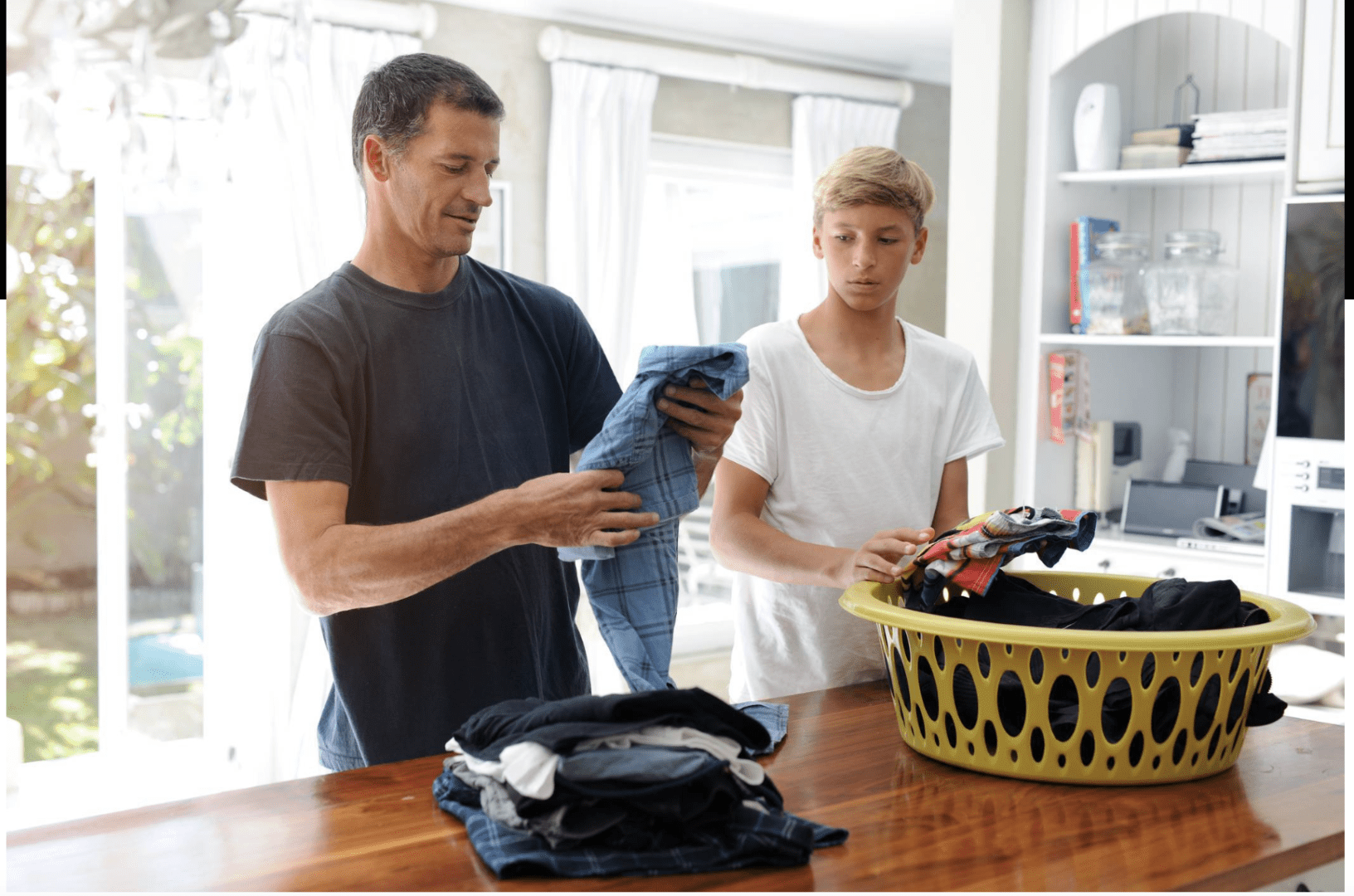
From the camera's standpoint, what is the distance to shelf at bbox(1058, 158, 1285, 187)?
3059mm

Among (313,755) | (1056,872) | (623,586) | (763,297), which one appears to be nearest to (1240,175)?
(763,297)

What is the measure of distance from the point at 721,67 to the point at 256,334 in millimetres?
1859

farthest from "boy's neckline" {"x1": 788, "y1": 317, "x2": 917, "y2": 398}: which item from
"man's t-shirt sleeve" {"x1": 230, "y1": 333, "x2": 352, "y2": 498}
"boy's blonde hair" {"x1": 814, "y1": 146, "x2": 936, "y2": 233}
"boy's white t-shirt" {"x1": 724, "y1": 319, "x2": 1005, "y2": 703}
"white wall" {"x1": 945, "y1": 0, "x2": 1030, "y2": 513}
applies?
"white wall" {"x1": 945, "y1": 0, "x2": 1030, "y2": 513}

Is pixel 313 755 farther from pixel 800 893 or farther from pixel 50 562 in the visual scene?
pixel 800 893

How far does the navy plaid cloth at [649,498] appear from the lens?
4.33ft

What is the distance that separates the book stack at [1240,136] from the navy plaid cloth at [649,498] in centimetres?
226

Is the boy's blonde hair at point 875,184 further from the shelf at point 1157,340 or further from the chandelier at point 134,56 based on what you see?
the shelf at point 1157,340

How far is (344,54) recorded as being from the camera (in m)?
3.50

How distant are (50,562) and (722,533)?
2420 mm

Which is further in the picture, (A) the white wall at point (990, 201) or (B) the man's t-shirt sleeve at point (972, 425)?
(A) the white wall at point (990, 201)

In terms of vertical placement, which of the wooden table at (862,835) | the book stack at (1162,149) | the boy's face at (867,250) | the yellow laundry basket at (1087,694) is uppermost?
the book stack at (1162,149)

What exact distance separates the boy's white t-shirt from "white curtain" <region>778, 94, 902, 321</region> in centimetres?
290

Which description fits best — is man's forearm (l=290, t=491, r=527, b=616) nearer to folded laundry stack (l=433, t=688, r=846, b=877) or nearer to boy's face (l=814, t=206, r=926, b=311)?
folded laundry stack (l=433, t=688, r=846, b=877)

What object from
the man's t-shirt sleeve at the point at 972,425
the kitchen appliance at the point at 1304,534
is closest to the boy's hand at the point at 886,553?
the man's t-shirt sleeve at the point at 972,425
